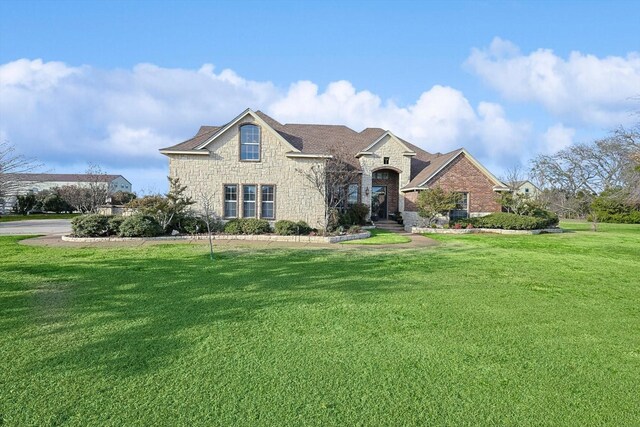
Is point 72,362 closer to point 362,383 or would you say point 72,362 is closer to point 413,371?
point 362,383

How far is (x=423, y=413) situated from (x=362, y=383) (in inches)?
28.4

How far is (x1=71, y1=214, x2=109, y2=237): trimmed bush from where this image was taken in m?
16.8

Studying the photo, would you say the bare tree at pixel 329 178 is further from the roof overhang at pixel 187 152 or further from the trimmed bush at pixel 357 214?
the roof overhang at pixel 187 152

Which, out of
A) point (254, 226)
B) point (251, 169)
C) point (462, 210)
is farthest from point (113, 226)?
point (462, 210)

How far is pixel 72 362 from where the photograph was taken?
14.2ft

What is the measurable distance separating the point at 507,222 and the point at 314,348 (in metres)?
21.9

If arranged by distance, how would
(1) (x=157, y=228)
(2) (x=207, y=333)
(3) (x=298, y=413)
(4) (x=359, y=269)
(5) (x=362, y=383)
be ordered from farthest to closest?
(1) (x=157, y=228) → (4) (x=359, y=269) → (2) (x=207, y=333) → (5) (x=362, y=383) → (3) (x=298, y=413)

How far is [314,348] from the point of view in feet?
15.7

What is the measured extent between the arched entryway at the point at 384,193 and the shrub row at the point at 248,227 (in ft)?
34.9

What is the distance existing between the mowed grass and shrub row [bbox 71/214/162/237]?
7.41 meters

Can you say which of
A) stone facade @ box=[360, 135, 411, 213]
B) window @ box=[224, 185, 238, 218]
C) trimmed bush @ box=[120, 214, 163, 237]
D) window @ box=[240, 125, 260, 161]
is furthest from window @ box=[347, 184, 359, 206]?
trimmed bush @ box=[120, 214, 163, 237]

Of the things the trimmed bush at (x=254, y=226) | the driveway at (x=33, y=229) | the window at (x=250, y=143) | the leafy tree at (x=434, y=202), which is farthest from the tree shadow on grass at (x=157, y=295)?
the driveway at (x=33, y=229)

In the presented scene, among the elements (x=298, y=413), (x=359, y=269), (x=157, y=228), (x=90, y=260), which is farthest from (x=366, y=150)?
(x=298, y=413)

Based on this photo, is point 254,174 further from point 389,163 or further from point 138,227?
point 389,163
